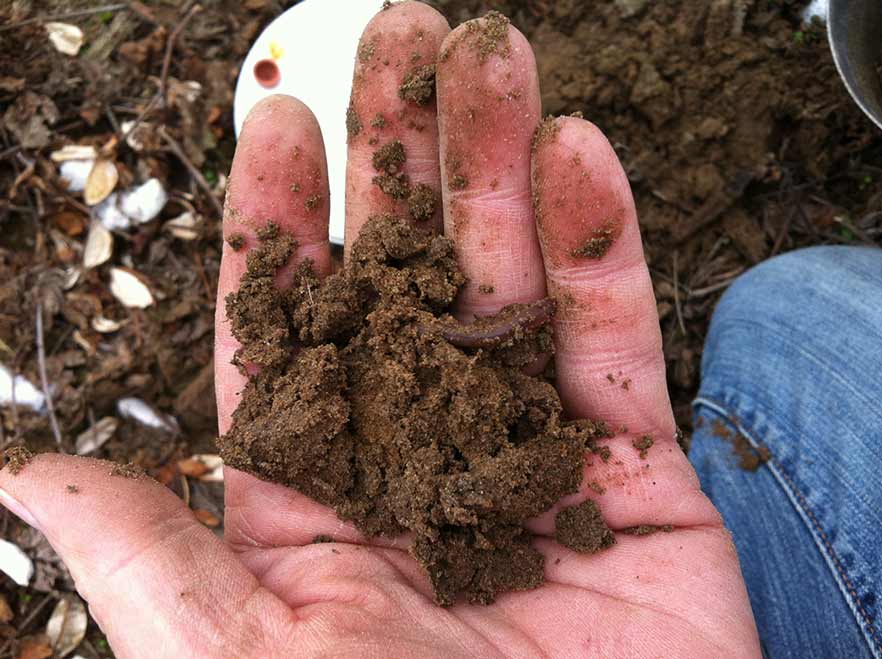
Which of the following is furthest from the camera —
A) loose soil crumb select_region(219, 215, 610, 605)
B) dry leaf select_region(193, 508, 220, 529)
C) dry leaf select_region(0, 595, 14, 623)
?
dry leaf select_region(193, 508, 220, 529)

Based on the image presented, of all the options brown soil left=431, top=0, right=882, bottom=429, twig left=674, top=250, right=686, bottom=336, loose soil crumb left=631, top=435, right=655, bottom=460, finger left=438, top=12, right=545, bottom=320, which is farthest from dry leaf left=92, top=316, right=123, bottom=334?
twig left=674, top=250, right=686, bottom=336

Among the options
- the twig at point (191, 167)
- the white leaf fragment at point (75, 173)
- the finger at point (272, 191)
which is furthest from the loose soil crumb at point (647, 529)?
the white leaf fragment at point (75, 173)

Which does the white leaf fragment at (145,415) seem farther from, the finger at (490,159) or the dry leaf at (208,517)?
the finger at (490,159)

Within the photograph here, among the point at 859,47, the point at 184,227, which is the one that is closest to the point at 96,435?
the point at 184,227

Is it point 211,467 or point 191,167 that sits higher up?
point 191,167

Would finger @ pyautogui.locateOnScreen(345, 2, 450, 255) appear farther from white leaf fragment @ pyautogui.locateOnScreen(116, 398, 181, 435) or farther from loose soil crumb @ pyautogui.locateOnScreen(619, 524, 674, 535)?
white leaf fragment @ pyautogui.locateOnScreen(116, 398, 181, 435)

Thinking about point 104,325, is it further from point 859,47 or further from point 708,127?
point 859,47

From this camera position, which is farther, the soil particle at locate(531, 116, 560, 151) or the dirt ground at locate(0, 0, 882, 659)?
the dirt ground at locate(0, 0, 882, 659)
